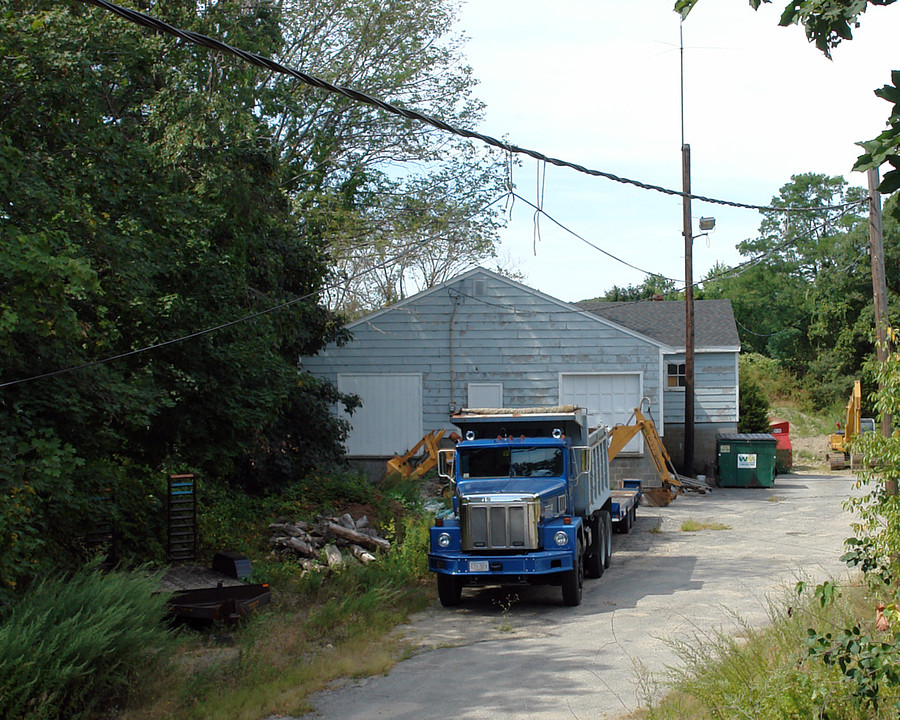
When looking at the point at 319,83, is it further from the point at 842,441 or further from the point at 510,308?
the point at 842,441

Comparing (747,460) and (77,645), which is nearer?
(77,645)

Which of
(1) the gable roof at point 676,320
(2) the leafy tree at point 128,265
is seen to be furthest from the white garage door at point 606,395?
(2) the leafy tree at point 128,265

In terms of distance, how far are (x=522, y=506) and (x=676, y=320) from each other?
22.2m

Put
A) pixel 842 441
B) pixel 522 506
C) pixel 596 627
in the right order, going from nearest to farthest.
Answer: pixel 596 627 → pixel 522 506 → pixel 842 441

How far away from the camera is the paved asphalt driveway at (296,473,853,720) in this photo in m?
8.30

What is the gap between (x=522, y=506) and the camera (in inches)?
482

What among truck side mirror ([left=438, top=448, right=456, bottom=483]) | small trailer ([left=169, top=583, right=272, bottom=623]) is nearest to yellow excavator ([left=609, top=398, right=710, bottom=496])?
truck side mirror ([left=438, top=448, right=456, bottom=483])

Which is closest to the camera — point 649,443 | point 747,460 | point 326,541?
point 326,541

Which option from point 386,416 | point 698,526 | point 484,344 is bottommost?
point 698,526

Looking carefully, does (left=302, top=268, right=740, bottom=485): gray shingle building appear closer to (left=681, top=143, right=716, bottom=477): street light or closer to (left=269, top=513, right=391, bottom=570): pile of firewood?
(left=681, top=143, right=716, bottom=477): street light

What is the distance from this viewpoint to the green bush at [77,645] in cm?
701

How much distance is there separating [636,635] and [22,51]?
977 cm

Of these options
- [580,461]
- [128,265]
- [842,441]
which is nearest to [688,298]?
[842,441]

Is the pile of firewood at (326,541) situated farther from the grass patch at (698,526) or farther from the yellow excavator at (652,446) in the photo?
the yellow excavator at (652,446)
